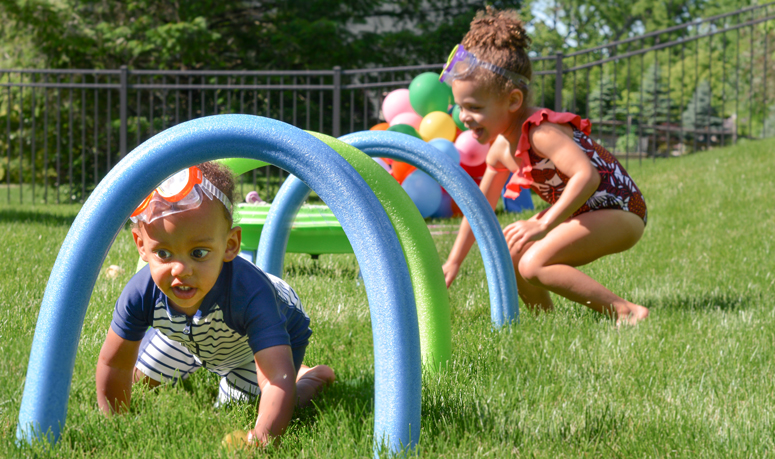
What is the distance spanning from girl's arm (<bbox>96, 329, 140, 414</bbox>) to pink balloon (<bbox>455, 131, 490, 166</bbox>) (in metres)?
5.83

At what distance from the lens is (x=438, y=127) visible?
7.69 m

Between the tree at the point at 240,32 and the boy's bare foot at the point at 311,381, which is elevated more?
the tree at the point at 240,32

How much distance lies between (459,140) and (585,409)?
5.74m

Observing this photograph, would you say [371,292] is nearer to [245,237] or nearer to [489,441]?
[489,441]

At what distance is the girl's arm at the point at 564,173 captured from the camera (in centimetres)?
250

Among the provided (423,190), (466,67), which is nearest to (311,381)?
(466,67)

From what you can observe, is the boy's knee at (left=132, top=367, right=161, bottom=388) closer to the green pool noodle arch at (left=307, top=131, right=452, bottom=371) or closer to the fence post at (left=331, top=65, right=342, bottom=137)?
the green pool noodle arch at (left=307, top=131, right=452, bottom=371)

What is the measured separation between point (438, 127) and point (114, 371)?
629 centimetres

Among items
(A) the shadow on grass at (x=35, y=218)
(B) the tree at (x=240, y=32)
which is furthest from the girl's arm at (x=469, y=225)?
(B) the tree at (x=240, y=32)

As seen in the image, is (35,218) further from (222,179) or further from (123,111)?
(222,179)

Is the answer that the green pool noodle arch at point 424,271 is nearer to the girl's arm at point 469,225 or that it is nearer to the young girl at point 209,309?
the young girl at point 209,309

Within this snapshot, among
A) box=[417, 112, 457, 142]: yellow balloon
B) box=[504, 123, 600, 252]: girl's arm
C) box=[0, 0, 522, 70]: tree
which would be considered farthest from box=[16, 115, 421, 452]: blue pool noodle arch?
box=[0, 0, 522, 70]: tree

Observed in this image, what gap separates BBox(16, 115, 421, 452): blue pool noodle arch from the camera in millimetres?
1331

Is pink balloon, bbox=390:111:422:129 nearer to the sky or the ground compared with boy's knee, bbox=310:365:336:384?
nearer to the sky
